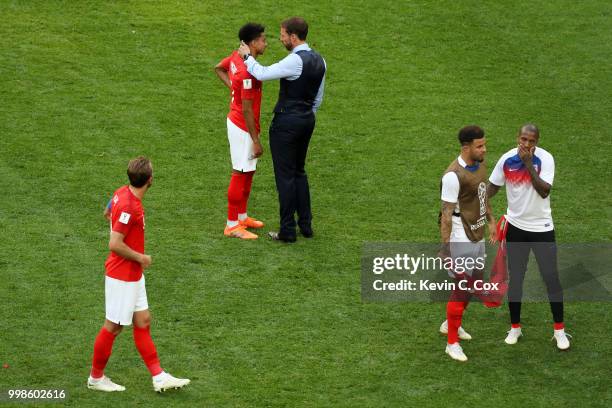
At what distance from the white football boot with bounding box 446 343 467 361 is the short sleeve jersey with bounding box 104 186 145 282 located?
2727 mm

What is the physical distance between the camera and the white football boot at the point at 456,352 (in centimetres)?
911

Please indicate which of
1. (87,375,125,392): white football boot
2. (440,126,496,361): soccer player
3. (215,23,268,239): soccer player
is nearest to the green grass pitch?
(87,375,125,392): white football boot

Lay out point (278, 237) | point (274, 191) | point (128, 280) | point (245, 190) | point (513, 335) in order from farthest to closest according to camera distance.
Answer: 1. point (274, 191)
2. point (245, 190)
3. point (278, 237)
4. point (513, 335)
5. point (128, 280)

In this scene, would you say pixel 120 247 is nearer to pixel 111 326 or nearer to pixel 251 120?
pixel 111 326

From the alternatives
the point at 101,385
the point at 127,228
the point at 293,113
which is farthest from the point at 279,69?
the point at 101,385

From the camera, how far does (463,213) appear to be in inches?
352

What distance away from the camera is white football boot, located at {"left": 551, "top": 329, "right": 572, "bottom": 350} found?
929cm

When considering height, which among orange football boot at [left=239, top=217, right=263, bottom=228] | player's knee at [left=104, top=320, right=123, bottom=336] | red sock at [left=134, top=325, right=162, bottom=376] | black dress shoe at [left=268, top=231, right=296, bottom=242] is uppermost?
orange football boot at [left=239, top=217, right=263, bottom=228]

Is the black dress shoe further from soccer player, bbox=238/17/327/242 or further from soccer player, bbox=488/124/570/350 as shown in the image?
soccer player, bbox=488/124/570/350

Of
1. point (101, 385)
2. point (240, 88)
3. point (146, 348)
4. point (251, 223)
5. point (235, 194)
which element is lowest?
point (101, 385)

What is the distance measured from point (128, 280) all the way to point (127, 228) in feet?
1.37

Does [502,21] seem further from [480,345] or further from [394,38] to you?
[480,345]

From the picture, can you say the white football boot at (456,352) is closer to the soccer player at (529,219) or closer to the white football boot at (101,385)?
the soccer player at (529,219)

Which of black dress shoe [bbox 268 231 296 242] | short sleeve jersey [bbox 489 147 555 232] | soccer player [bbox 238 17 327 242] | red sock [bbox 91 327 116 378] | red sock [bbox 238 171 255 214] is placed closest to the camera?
red sock [bbox 91 327 116 378]
